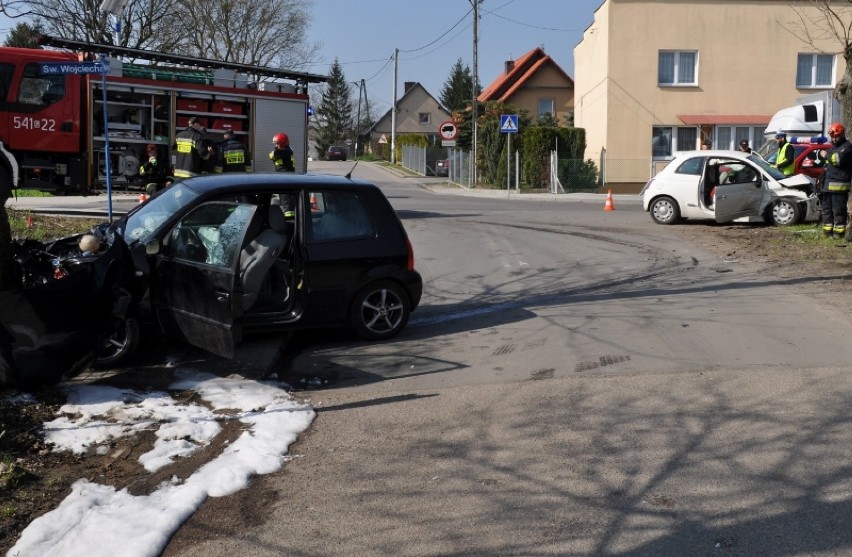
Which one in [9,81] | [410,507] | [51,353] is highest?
[9,81]

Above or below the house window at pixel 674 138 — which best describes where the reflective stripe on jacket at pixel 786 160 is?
below

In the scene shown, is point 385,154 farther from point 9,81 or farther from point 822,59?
point 9,81

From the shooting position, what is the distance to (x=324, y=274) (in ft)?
28.4

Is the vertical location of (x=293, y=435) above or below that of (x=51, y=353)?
below

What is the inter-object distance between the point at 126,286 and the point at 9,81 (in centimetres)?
1167

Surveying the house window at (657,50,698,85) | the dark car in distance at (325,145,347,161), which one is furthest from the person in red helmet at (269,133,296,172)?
the dark car in distance at (325,145,347,161)

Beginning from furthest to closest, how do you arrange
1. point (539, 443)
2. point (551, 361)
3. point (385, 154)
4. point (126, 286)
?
point (385, 154) < point (551, 361) < point (126, 286) < point (539, 443)

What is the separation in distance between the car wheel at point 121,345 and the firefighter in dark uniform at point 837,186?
1192cm

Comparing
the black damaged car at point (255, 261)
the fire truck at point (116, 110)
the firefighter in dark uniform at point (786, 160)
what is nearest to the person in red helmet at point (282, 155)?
the fire truck at point (116, 110)

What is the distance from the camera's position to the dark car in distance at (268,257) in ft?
24.3

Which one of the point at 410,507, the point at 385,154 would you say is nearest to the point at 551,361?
the point at 410,507

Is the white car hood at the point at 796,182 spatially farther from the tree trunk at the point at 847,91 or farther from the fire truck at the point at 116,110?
the fire truck at the point at 116,110

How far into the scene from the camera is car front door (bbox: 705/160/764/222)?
18562 mm

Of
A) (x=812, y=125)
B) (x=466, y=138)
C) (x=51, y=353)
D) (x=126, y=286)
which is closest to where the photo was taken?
(x=51, y=353)
